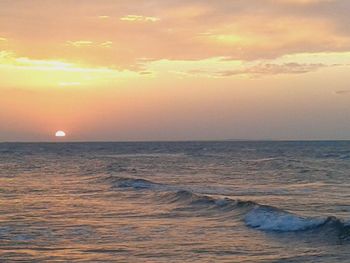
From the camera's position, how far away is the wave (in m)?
21.8

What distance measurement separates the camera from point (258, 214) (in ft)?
81.8

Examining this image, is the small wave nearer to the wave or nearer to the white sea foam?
the wave

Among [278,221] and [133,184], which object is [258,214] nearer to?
[278,221]

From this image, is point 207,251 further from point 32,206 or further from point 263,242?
point 32,206

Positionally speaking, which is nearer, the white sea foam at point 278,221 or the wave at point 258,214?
the wave at point 258,214

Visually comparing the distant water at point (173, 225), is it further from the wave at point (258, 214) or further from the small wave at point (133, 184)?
the small wave at point (133, 184)

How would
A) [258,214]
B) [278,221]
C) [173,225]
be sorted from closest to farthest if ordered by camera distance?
[173,225]
[278,221]
[258,214]

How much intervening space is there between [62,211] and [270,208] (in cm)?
931

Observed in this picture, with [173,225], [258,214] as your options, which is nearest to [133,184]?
[258,214]

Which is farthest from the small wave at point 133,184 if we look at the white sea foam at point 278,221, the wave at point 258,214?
the white sea foam at point 278,221

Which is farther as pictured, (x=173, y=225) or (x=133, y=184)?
(x=133, y=184)

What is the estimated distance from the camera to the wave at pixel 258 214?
859 inches

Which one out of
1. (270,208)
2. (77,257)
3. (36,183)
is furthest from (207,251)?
(36,183)

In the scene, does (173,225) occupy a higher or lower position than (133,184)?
lower
